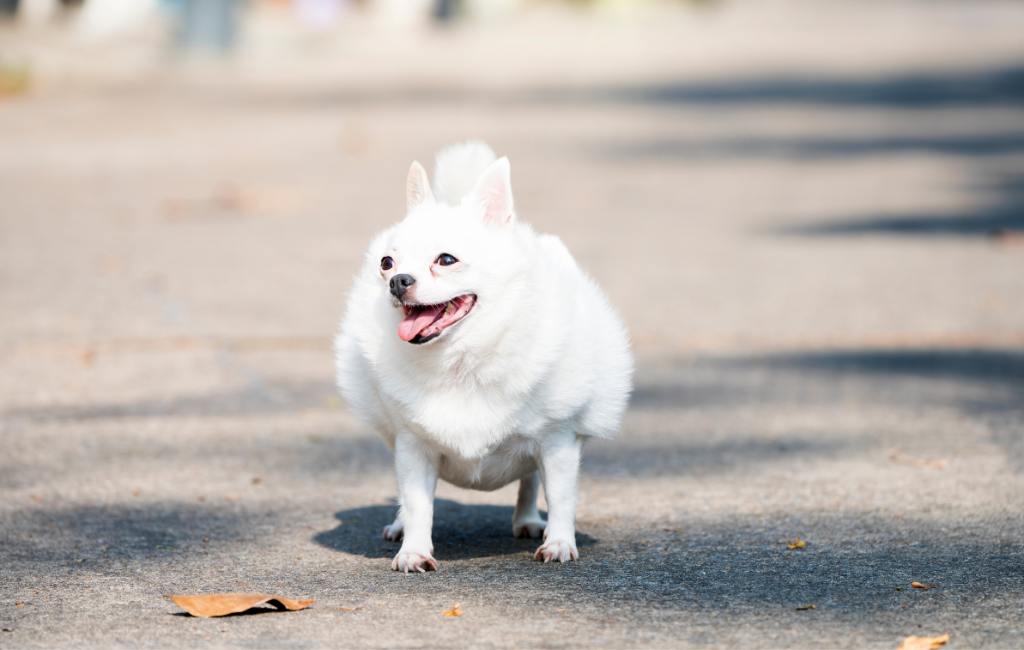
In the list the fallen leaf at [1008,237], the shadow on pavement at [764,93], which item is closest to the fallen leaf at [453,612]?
the fallen leaf at [1008,237]

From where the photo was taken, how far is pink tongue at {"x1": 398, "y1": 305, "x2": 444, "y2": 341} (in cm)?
326

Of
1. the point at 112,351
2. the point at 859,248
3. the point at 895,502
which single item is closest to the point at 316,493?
the point at 895,502

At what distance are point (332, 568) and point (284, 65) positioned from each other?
18.6 m

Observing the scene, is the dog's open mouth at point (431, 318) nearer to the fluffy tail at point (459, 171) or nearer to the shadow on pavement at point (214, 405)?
the fluffy tail at point (459, 171)

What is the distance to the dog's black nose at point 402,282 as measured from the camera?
127 inches

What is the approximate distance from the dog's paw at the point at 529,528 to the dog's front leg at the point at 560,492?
343 mm

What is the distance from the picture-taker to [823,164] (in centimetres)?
1296

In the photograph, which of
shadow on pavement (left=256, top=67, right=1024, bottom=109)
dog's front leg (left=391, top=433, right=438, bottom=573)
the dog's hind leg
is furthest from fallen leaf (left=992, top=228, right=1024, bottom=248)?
shadow on pavement (left=256, top=67, right=1024, bottom=109)

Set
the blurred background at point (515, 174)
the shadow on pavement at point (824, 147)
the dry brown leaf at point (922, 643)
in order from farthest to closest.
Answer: the shadow on pavement at point (824, 147), the blurred background at point (515, 174), the dry brown leaf at point (922, 643)

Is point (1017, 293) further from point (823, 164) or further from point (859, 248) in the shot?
point (823, 164)

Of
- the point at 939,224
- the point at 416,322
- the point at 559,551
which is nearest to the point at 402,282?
the point at 416,322

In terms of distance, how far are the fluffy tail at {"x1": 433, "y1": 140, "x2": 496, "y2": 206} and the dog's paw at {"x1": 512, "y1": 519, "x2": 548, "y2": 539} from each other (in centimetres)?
102

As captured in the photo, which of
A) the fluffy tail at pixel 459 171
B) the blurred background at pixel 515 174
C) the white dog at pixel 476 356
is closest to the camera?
the white dog at pixel 476 356

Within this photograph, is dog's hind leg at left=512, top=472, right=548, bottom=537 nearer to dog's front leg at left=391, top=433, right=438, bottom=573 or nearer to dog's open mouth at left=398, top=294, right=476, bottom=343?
dog's front leg at left=391, top=433, right=438, bottom=573
